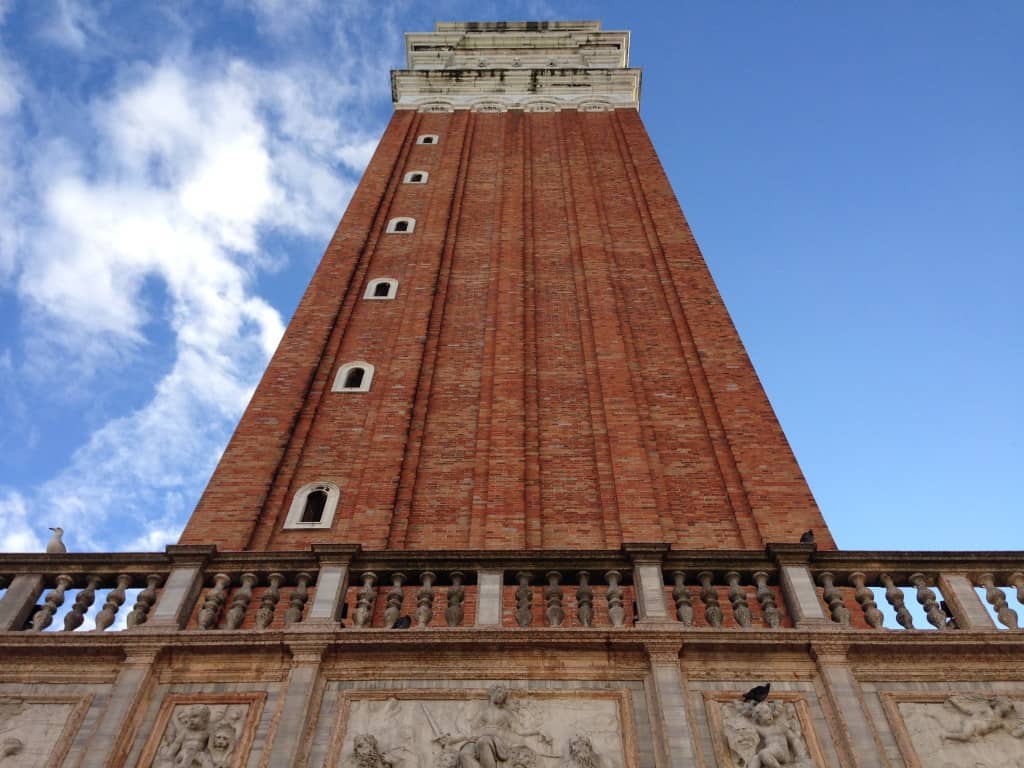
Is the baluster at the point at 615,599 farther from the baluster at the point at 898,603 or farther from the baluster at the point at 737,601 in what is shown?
the baluster at the point at 898,603

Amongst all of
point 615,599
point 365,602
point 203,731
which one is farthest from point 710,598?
point 203,731

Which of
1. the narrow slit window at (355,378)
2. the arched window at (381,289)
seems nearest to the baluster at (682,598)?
the narrow slit window at (355,378)

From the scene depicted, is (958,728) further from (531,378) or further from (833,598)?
(531,378)

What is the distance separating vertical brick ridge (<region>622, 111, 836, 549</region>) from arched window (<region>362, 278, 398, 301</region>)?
5196 mm

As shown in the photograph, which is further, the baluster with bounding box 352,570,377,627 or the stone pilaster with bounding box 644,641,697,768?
the baluster with bounding box 352,570,377,627

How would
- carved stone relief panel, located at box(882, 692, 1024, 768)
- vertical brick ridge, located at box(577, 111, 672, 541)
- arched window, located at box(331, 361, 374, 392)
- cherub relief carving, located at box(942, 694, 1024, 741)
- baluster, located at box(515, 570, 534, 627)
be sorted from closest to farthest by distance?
1. carved stone relief panel, located at box(882, 692, 1024, 768)
2. cherub relief carving, located at box(942, 694, 1024, 741)
3. baluster, located at box(515, 570, 534, 627)
4. vertical brick ridge, located at box(577, 111, 672, 541)
5. arched window, located at box(331, 361, 374, 392)

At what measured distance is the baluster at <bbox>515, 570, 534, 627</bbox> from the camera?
9368 mm

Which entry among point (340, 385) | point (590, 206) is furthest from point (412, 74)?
point (340, 385)

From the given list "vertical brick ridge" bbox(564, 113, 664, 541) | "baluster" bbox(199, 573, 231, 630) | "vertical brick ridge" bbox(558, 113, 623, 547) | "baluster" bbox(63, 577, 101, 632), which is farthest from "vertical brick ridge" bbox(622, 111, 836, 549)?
"baluster" bbox(63, 577, 101, 632)

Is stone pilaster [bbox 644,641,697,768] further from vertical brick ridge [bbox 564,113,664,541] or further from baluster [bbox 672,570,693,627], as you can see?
vertical brick ridge [bbox 564,113,664,541]

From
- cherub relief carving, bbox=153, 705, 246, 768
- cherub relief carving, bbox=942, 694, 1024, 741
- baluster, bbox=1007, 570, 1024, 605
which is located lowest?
cherub relief carving, bbox=153, 705, 246, 768

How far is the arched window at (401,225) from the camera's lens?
71.3 ft

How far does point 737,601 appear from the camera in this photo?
9625 millimetres

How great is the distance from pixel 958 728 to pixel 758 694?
1665 millimetres
